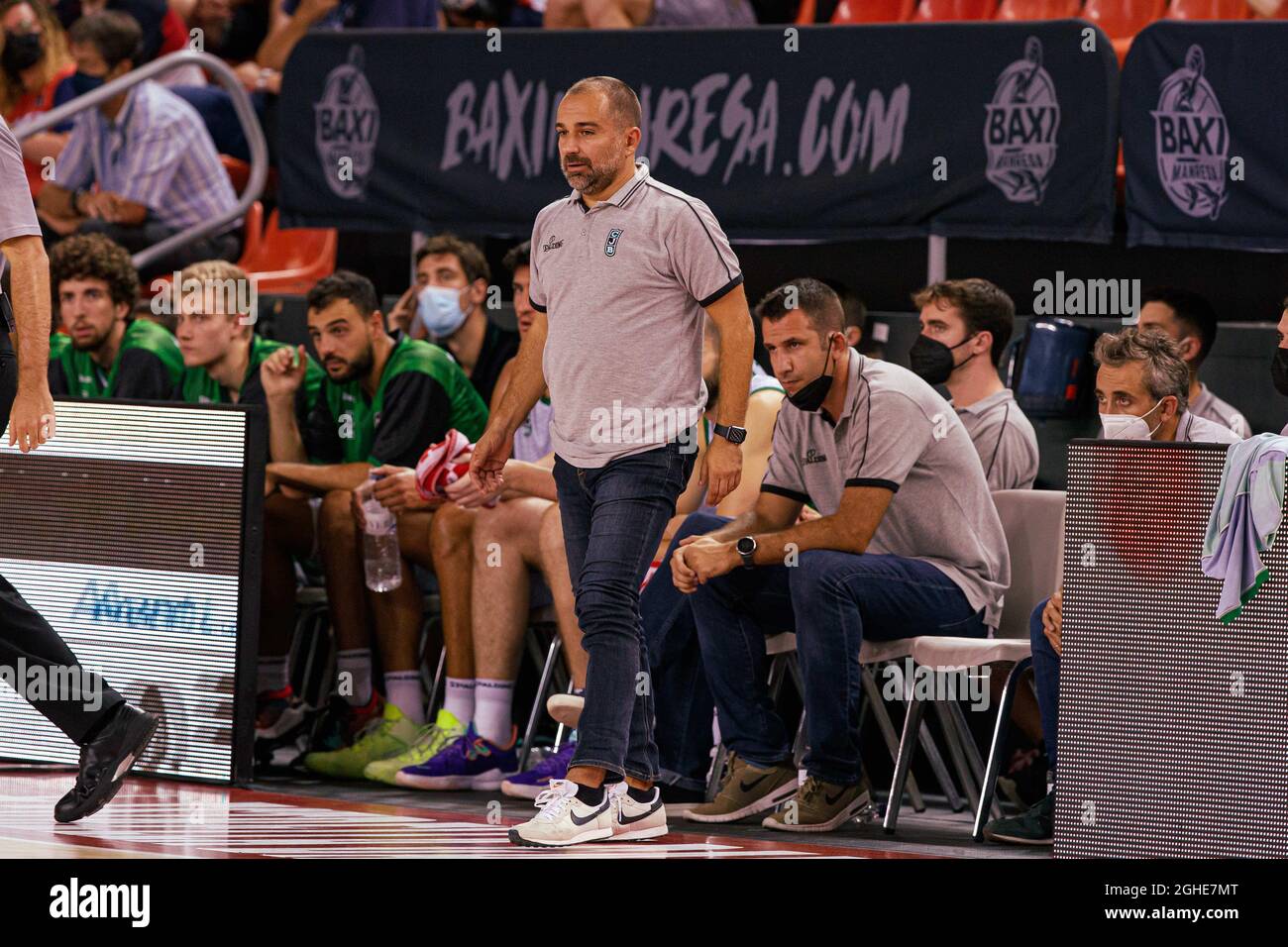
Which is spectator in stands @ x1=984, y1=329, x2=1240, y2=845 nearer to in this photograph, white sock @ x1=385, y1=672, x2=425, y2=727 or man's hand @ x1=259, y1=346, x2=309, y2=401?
white sock @ x1=385, y1=672, x2=425, y2=727

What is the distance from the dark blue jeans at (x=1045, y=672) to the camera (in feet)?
17.3

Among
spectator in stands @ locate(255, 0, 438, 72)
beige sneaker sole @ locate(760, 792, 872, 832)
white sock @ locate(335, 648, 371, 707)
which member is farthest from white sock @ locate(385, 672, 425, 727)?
spectator in stands @ locate(255, 0, 438, 72)

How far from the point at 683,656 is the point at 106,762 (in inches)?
68.7

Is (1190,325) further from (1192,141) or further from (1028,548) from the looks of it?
(1028,548)

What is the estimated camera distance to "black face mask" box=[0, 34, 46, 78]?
10.7 meters

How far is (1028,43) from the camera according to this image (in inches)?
275

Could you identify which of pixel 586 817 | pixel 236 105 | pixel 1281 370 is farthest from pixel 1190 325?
pixel 236 105

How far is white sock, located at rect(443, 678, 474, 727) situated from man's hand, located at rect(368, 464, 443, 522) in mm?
595

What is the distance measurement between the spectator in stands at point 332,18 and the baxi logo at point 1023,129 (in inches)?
144

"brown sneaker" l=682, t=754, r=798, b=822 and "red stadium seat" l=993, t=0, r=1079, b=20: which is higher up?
"red stadium seat" l=993, t=0, r=1079, b=20

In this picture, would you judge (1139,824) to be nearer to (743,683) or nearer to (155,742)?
(743,683)

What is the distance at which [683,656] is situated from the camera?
6.01 m

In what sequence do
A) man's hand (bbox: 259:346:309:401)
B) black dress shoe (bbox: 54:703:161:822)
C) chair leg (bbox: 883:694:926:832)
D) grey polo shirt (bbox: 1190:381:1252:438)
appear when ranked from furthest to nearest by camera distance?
man's hand (bbox: 259:346:309:401) < grey polo shirt (bbox: 1190:381:1252:438) < chair leg (bbox: 883:694:926:832) < black dress shoe (bbox: 54:703:161:822)
